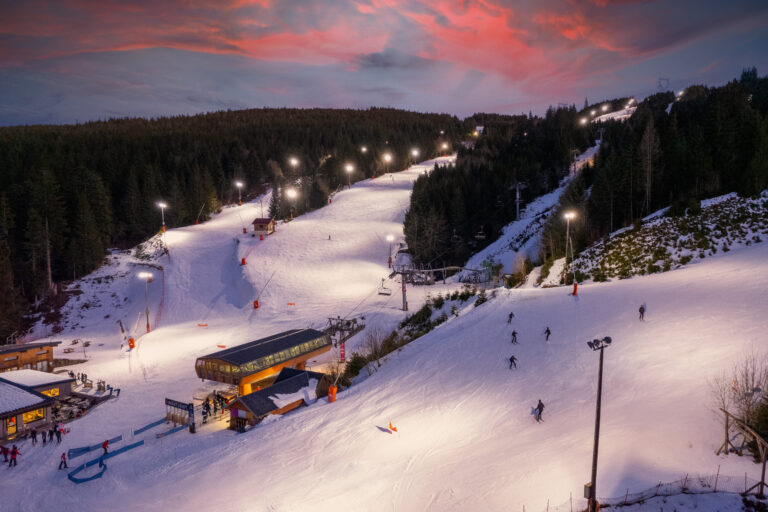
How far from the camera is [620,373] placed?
20.9m

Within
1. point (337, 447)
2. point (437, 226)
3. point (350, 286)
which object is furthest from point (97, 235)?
point (337, 447)

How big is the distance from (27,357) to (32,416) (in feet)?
45.2

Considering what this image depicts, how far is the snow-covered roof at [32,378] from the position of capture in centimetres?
3319

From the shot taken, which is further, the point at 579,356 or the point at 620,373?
the point at 579,356

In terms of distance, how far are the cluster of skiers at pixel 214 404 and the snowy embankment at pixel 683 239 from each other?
31.5 metres

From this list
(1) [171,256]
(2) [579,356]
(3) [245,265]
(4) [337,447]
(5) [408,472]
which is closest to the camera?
(5) [408,472]

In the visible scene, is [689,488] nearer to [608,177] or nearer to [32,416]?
[32,416]

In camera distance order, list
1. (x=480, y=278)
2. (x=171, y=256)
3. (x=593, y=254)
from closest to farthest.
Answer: (x=593, y=254) → (x=480, y=278) → (x=171, y=256)

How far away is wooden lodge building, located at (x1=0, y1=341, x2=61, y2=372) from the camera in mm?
38969

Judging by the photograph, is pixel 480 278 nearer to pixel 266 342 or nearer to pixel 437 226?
pixel 437 226

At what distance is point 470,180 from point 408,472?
61.6 metres

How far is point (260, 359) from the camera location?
32.6 meters

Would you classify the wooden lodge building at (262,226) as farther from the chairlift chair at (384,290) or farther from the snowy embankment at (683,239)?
the snowy embankment at (683,239)

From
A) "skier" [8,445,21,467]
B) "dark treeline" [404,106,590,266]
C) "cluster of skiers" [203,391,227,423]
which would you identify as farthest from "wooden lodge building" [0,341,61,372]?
"dark treeline" [404,106,590,266]
